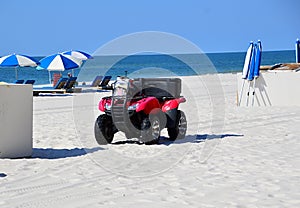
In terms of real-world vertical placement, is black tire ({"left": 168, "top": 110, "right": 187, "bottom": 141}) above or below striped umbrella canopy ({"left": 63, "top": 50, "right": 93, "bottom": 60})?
below

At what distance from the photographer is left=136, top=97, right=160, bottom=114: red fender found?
782cm

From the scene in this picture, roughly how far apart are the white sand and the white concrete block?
0.22 m

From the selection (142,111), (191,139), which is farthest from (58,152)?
(191,139)

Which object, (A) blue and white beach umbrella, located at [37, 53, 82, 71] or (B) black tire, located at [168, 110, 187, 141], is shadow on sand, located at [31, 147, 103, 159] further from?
(A) blue and white beach umbrella, located at [37, 53, 82, 71]

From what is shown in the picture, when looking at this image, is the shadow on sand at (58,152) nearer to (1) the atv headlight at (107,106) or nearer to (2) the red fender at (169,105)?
(1) the atv headlight at (107,106)

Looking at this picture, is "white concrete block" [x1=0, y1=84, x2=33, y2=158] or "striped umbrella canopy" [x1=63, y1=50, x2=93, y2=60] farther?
"striped umbrella canopy" [x1=63, y1=50, x2=93, y2=60]

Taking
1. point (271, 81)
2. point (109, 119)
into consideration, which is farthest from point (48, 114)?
point (271, 81)

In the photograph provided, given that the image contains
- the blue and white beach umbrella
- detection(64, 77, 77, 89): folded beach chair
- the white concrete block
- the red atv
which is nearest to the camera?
the white concrete block

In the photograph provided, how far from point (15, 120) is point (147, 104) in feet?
6.75

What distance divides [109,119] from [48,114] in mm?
5223

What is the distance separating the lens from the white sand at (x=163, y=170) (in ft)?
15.9

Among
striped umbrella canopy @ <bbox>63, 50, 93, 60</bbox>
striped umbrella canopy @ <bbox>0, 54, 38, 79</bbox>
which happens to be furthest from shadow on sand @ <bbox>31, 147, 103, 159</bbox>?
striped umbrella canopy @ <bbox>63, 50, 93, 60</bbox>

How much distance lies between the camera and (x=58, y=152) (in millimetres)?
7520

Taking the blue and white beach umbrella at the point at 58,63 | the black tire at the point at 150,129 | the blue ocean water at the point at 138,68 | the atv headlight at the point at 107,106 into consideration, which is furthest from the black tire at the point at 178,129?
the blue and white beach umbrella at the point at 58,63
